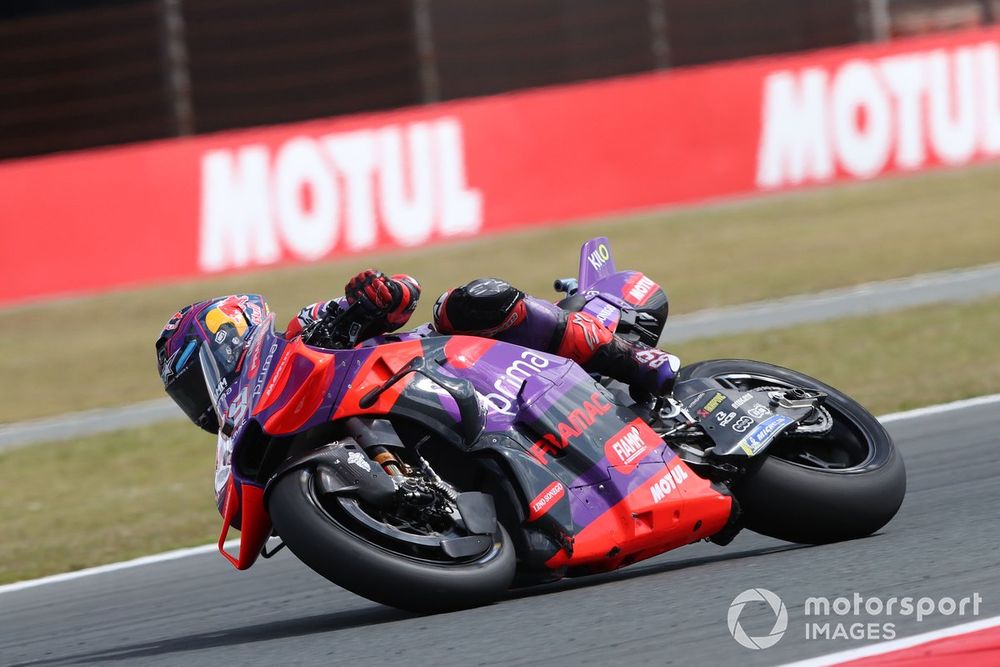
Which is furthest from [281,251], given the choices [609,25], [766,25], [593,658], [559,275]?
[593,658]

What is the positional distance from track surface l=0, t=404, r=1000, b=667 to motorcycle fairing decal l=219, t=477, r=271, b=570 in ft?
0.97

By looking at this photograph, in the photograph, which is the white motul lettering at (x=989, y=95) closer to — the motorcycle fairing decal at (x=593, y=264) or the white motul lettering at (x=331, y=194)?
the white motul lettering at (x=331, y=194)

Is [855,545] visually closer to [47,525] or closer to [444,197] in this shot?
[47,525]

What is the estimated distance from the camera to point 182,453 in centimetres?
993

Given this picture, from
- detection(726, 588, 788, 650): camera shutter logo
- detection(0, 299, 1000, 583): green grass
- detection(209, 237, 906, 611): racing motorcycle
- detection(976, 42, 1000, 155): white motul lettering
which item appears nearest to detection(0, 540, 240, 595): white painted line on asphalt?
detection(0, 299, 1000, 583): green grass

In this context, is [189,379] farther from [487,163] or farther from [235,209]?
[487,163]

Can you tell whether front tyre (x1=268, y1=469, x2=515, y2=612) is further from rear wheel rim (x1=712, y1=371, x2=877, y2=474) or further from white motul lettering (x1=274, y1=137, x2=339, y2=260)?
white motul lettering (x1=274, y1=137, x2=339, y2=260)

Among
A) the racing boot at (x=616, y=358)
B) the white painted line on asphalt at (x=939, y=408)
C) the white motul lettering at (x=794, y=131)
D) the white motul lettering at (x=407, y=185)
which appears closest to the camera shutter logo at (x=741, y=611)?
the racing boot at (x=616, y=358)

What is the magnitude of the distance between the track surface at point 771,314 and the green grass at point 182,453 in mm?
396

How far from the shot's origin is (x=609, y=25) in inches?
832

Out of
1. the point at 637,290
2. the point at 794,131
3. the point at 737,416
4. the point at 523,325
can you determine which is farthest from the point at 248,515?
the point at 794,131

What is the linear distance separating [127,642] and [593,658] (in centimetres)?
201

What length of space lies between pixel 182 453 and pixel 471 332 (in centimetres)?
522

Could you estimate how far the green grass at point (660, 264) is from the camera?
13938 millimetres
